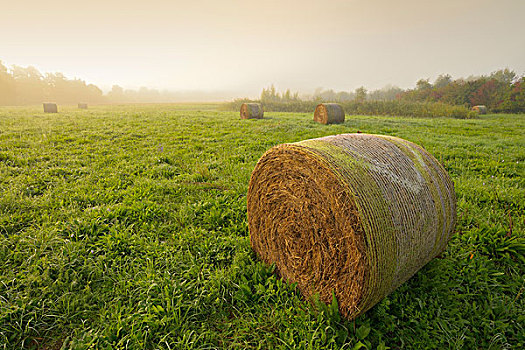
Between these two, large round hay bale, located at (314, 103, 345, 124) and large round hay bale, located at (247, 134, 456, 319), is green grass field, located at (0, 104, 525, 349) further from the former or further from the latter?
large round hay bale, located at (314, 103, 345, 124)

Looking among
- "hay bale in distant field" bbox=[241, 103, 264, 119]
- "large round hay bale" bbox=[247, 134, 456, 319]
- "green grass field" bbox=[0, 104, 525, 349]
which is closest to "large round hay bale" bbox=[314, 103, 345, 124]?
"hay bale in distant field" bbox=[241, 103, 264, 119]

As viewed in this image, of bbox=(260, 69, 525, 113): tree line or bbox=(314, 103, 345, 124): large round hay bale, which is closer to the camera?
bbox=(314, 103, 345, 124): large round hay bale

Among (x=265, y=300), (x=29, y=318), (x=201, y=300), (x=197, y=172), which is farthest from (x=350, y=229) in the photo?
(x=197, y=172)

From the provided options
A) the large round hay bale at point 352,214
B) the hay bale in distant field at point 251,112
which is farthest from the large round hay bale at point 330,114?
the large round hay bale at point 352,214

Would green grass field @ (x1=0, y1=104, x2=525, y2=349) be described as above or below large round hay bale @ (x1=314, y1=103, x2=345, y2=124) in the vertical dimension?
below

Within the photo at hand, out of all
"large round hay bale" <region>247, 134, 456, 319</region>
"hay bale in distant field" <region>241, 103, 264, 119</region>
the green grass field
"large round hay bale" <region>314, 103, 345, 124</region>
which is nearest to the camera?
"large round hay bale" <region>247, 134, 456, 319</region>

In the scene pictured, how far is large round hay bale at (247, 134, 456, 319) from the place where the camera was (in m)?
2.10

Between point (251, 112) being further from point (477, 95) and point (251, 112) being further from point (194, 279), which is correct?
point (477, 95)

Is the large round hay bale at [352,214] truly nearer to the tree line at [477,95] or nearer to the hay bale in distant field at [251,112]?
the hay bale in distant field at [251,112]

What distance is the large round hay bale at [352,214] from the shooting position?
2098mm

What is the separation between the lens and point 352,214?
6.88 feet

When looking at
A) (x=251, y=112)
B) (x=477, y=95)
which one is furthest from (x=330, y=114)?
(x=477, y=95)

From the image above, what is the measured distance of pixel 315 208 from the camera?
7.94 ft

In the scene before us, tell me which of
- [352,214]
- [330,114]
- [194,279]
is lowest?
[194,279]
